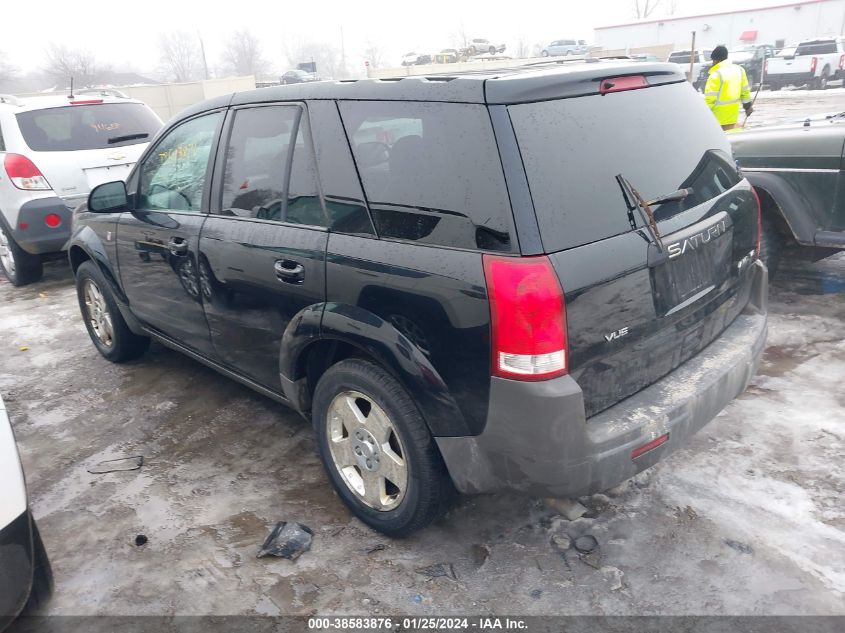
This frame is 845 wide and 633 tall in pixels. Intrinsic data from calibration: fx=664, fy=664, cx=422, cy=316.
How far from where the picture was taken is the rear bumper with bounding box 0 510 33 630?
2182 millimetres

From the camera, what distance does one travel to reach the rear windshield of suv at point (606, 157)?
2225 millimetres

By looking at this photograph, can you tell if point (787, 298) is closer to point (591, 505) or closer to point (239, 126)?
point (591, 505)

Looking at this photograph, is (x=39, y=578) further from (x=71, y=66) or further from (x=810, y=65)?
(x=71, y=66)

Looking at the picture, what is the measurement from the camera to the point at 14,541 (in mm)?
2227

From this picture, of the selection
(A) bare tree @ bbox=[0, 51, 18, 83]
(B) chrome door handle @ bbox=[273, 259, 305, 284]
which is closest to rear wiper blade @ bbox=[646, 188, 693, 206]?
(B) chrome door handle @ bbox=[273, 259, 305, 284]

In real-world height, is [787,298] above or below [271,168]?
below

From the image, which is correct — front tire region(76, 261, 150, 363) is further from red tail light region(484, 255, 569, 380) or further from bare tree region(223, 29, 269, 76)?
bare tree region(223, 29, 269, 76)

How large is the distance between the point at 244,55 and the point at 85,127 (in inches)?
3442

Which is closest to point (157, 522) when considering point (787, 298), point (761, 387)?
point (761, 387)

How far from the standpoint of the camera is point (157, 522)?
10.2 ft

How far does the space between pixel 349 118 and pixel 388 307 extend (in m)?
0.83

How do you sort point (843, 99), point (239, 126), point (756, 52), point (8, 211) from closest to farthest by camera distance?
point (239, 126) → point (8, 211) → point (843, 99) → point (756, 52)

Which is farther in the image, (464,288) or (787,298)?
(787,298)

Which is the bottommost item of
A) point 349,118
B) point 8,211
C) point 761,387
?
point 761,387
